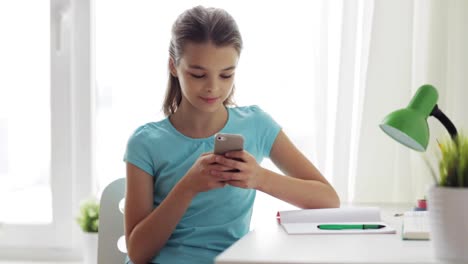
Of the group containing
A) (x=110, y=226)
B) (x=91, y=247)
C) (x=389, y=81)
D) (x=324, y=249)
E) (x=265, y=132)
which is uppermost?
(x=389, y=81)

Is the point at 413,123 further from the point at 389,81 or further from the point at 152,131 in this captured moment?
the point at 389,81

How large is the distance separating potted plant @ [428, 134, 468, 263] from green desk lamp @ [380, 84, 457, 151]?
0.10m

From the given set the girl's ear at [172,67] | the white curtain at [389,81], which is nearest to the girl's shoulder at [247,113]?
the girl's ear at [172,67]

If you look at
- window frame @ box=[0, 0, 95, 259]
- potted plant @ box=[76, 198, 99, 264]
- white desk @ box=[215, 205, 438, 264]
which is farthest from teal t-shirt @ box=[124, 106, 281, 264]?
window frame @ box=[0, 0, 95, 259]

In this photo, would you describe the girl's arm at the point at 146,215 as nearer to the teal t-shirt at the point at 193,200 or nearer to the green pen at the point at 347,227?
the teal t-shirt at the point at 193,200

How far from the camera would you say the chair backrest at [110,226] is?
179cm

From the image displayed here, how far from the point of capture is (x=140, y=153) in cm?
165

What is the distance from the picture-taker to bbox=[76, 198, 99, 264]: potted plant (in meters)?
2.41

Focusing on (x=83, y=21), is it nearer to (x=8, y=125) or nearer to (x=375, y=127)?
(x=8, y=125)

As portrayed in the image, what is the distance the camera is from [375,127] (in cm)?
228

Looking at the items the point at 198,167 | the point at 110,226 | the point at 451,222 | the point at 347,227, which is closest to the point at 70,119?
the point at 110,226

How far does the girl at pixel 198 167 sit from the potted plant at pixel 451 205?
0.44 meters

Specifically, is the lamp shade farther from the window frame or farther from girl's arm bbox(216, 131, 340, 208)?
the window frame

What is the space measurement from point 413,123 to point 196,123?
0.62 metres
